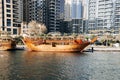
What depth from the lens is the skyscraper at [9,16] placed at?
170375mm

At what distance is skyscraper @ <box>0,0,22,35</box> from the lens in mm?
170375

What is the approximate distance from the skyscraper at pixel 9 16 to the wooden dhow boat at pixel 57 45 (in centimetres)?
6178

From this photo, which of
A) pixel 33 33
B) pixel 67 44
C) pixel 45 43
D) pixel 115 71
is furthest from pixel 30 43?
pixel 115 71

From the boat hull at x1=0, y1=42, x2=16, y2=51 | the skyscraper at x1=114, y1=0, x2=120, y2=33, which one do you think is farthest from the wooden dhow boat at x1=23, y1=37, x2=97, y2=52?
the skyscraper at x1=114, y1=0, x2=120, y2=33

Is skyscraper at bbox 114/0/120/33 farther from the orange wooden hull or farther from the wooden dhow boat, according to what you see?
the orange wooden hull

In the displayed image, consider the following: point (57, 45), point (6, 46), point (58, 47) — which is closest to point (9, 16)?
point (6, 46)

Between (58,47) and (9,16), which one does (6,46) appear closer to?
(58,47)

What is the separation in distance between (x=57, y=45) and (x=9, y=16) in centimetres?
7227

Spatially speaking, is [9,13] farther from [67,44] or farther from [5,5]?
[67,44]

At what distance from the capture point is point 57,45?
358 ft

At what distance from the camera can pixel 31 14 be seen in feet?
656

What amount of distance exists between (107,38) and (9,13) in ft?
211

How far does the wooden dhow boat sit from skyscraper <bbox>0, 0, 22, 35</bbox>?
61781mm

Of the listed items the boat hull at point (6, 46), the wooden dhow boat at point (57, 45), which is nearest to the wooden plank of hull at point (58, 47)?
the wooden dhow boat at point (57, 45)
